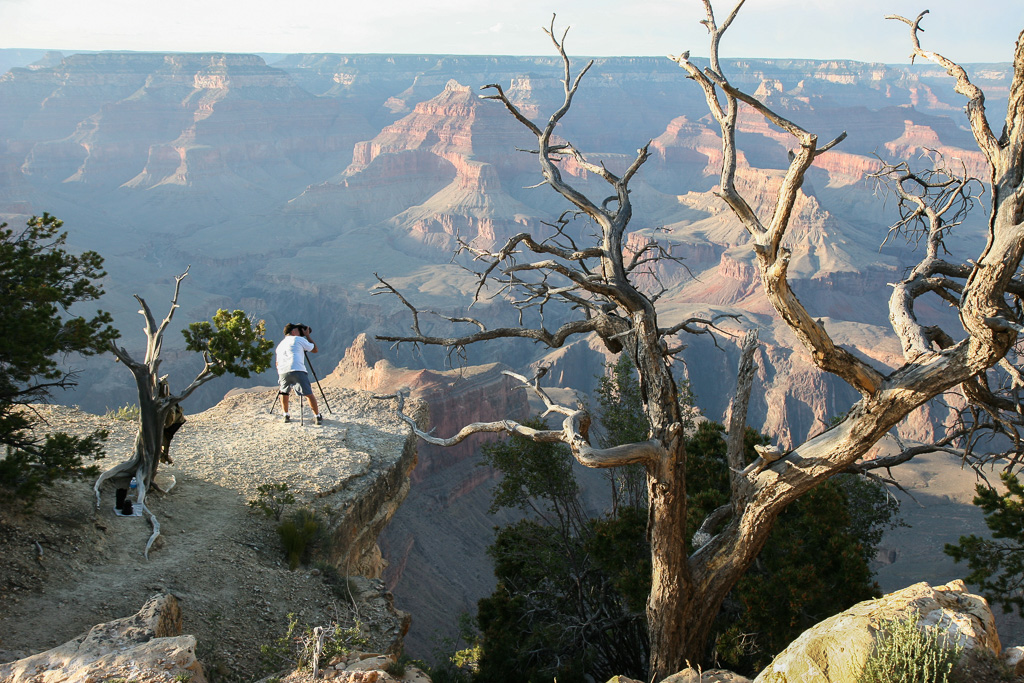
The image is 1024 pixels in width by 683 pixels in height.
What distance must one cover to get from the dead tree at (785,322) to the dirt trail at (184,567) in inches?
164

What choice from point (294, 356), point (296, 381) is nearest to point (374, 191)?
point (296, 381)

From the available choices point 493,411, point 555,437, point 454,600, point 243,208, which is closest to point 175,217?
point 243,208

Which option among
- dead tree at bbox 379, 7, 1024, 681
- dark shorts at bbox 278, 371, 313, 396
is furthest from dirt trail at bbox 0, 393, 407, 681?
dead tree at bbox 379, 7, 1024, 681

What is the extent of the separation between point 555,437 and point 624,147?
595 ft

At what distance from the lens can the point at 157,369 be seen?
11398mm

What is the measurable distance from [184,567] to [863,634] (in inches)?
362

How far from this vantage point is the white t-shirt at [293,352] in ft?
48.6

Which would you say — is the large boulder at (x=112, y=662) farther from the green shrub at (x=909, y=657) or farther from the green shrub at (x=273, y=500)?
the green shrub at (x=273, y=500)

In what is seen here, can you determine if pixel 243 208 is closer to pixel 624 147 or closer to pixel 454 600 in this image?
pixel 624 147

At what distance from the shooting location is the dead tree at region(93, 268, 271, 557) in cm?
A: 1145

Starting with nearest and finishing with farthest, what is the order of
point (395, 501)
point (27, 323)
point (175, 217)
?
point (27, 323) → point (395, 501) → point (175, 217)

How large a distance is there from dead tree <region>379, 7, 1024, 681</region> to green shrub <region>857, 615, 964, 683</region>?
1941 mm

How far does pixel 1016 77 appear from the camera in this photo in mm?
5727

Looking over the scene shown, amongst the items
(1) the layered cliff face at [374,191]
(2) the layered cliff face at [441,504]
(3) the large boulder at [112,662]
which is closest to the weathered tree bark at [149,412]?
(3) the large boulder at [112,662]
